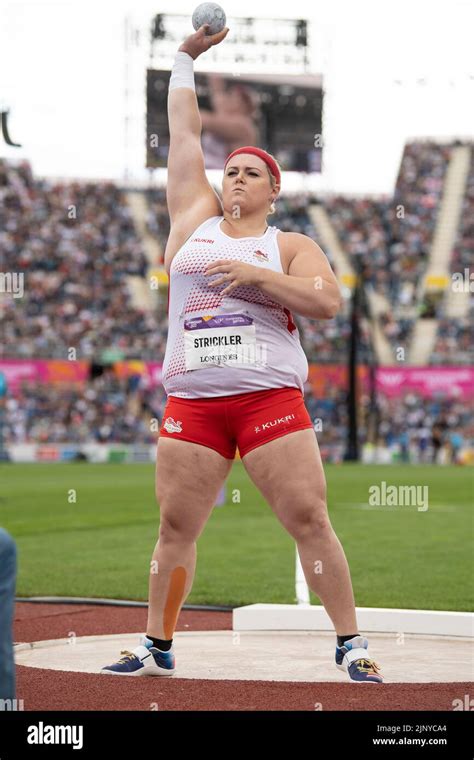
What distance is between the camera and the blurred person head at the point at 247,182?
18.1ft

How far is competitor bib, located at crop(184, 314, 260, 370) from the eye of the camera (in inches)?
208

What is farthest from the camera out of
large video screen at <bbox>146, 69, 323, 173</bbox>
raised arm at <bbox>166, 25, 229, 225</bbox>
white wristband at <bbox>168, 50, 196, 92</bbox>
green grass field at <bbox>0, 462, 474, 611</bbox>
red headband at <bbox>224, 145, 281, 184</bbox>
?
large video screen at <bbox>146, 69, 323, 173</bbox>

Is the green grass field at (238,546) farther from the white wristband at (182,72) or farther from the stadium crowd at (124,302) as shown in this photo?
the stadium crowd at (124,302)

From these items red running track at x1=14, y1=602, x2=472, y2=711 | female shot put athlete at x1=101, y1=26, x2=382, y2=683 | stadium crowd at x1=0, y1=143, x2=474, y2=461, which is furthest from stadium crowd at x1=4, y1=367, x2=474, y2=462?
red running track at x1=14, y1=602, x2=472, y2=711

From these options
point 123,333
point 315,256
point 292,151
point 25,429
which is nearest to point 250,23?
point 292,151

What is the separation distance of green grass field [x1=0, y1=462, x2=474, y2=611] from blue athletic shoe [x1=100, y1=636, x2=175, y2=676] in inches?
145

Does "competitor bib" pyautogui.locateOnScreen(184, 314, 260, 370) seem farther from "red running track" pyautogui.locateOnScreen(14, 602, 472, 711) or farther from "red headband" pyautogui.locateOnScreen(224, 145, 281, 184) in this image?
"red running track" pyautogui.locateOnScreen(14, 602, 472, 711)

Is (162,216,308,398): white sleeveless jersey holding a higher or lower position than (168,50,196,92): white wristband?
lower

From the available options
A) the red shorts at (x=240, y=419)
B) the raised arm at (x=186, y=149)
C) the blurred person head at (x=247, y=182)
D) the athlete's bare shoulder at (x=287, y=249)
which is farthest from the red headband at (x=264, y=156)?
the red shorts at (x=240, y=419)

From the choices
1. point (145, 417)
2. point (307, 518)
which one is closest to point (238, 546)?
point (307, 518)

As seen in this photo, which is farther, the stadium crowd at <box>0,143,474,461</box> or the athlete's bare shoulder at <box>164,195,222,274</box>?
the stadium crowd at <box>0,143,474,461</box>

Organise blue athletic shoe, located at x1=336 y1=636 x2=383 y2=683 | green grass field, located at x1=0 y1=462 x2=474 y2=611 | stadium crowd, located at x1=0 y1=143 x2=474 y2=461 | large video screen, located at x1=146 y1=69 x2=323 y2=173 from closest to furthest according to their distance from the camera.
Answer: blue athletic shoe, located at x1=336 y1=636 x2=383 y2=683, green grass field, located at x1=0 y1=462 x2=474 y2=611, large video screen, located at x1=146 y1=69 x2=323 y2=173, stadium crowd, located at x1=0 y1=143 x2=474 y2=461

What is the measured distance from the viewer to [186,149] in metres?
5.71
